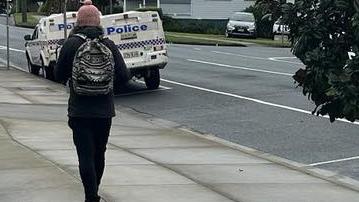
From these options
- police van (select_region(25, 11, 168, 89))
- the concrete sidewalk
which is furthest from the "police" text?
the concrete sidewalk

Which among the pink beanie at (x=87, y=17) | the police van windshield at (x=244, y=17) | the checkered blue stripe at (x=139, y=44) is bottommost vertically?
the police van windshield at (x=244, y=17)

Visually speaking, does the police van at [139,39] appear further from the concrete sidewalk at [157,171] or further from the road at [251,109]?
the concrete sidewalk at [157,171]

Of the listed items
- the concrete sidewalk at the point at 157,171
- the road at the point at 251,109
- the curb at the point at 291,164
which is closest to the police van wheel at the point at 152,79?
the road at the point at 251,109

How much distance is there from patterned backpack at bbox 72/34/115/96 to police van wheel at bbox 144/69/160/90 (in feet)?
43.6

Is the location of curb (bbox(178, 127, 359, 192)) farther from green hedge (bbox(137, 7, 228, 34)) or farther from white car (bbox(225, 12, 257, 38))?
green hedge (bbox(137, 7, 228, 34))

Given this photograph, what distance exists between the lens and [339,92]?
5086mm

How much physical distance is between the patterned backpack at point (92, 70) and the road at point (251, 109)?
14.3 feet

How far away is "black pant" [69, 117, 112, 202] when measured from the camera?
658 centimetres

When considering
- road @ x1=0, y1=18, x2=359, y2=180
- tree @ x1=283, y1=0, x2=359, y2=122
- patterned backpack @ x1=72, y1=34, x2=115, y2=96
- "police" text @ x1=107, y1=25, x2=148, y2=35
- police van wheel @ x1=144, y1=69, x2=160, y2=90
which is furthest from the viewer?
police van wheel @ x1=144, y1=69, x2=160, y2=90

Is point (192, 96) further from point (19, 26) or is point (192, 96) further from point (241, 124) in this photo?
point (19, 26)

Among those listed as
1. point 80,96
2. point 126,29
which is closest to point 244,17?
point 126,29

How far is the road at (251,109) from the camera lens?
11.6 meters

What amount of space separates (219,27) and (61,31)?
3562 centimetres

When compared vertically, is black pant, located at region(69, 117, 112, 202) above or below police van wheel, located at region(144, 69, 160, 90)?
above
